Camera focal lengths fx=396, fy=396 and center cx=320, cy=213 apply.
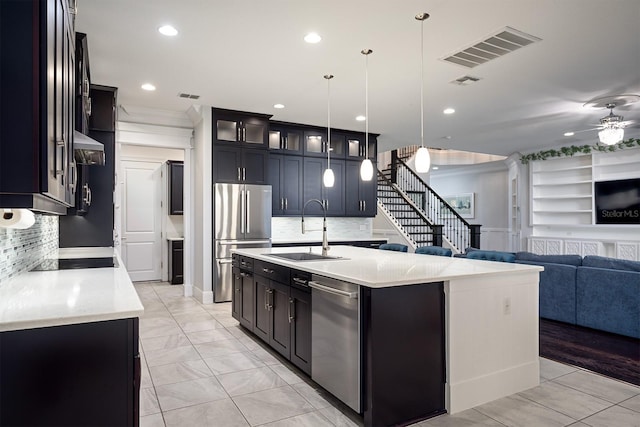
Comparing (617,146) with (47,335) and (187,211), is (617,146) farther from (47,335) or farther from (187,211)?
(47,335)

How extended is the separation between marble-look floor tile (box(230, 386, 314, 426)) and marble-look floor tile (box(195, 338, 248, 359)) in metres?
0.96

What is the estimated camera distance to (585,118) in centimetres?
628

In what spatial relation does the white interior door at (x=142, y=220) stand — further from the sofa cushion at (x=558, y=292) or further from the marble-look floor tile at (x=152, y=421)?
the sofa cushion at (x=558, y=292)

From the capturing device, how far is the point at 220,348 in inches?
152

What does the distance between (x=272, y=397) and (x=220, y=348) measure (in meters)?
1.22

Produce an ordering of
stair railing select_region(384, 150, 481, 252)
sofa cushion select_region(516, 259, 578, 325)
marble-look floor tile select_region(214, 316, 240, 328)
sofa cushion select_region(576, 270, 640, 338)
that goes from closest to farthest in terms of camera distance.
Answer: sofa cushion select_region(576, 270, 640, 338) → sofa cushion select_region(516, 259, 578, 325) → marble-look floor tile select_region(214, 316, 240, 328) → stair railing select_region(384, 150, 481, 252)

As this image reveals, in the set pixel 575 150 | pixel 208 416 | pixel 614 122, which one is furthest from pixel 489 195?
pixel 208 416

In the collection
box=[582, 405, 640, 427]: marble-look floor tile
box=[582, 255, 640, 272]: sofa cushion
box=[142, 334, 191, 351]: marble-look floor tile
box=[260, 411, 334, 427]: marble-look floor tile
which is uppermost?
box=[582, 255, 640, 272]: sofa cushion

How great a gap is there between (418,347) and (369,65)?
2.93 meters

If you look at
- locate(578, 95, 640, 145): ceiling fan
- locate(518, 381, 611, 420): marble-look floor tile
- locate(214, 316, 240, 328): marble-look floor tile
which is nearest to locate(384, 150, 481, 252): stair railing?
locate(578, 95, 640, 145): ceiling fan

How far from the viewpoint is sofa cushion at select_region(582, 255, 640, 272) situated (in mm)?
4078

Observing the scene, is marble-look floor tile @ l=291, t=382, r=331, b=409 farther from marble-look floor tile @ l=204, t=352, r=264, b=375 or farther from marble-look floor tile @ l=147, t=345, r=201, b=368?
marble-look floor tile @ l=147, t=345, r=201, b=368

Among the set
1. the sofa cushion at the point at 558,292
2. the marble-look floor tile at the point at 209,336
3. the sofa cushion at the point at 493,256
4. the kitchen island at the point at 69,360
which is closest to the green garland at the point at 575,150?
the sofa cushion at the point at 558,292

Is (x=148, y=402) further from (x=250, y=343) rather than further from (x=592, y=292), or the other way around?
(x=592, y=292)
